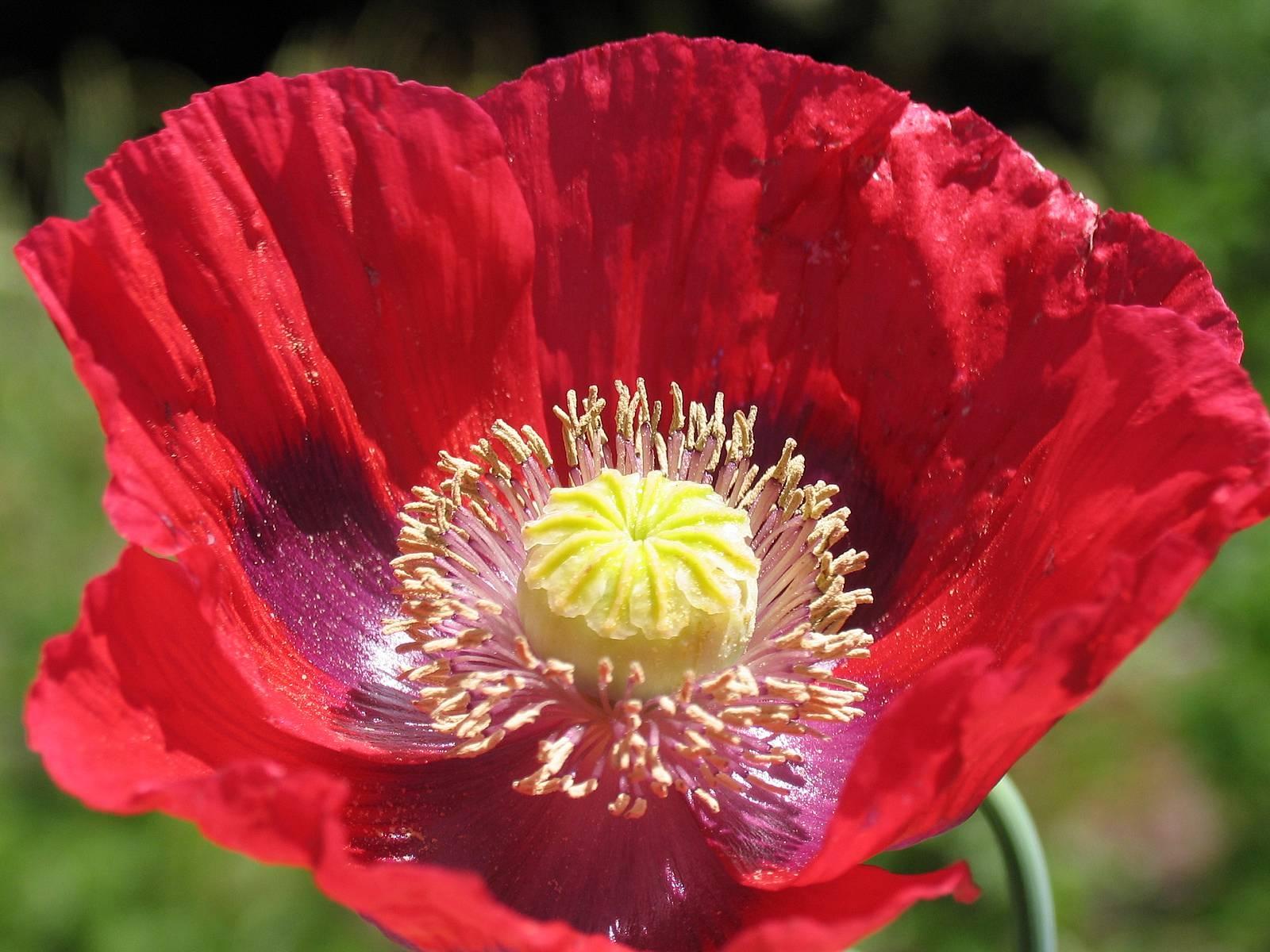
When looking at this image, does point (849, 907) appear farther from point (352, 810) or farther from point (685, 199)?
point (685, 199)

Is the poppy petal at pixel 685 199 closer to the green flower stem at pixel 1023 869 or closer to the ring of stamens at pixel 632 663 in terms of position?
the ring of stamens at pixel 632 663

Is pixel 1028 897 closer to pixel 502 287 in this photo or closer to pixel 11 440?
pixel 502 287

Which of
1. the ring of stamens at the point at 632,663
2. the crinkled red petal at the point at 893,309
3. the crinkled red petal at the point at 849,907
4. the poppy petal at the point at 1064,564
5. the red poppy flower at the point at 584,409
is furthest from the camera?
the ring of stamens at the point at 632,663

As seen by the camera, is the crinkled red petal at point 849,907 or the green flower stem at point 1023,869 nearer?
the crinkled red petal at point 849,907

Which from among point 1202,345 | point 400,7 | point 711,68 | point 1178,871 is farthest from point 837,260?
point 400,7

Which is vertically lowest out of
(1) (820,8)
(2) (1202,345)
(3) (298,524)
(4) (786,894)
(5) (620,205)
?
(1) (820,8)

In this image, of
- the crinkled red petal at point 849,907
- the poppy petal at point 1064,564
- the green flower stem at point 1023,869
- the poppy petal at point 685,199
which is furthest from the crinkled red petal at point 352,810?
the poppy petal at point 685,199
